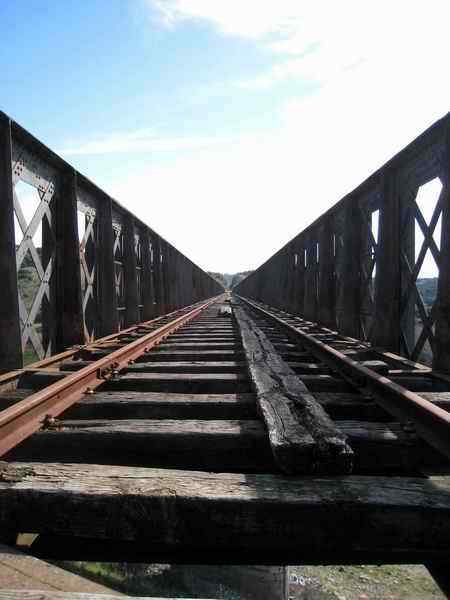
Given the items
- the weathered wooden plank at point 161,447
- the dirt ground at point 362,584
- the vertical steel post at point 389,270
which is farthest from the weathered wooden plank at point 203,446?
the dirt ground at point 362,584

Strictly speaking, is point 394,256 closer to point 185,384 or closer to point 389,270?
point 389,270

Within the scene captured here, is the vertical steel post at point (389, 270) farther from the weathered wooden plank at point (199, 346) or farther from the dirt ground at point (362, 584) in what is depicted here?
the dirt ground at point (362, 584)

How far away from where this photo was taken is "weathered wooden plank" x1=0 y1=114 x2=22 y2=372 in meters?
3.57

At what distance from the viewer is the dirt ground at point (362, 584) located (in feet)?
32.4

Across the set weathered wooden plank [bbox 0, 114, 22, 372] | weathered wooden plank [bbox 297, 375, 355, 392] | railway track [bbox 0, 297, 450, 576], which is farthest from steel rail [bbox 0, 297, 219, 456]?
weathered wooden plank [bbox 297, 375, 355, 392]

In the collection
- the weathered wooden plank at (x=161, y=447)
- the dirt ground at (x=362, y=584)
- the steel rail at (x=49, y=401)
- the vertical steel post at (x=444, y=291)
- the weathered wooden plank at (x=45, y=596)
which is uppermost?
the vertical steel post at (x=444, y=291)

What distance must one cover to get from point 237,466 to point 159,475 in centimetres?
60

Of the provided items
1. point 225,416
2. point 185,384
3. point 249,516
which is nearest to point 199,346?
point 185,384

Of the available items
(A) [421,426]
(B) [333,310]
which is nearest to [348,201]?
(B) [333,310]

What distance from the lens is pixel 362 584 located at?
407 inches

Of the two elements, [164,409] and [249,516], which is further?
[164,409]

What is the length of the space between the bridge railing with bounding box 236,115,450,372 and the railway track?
0.98 m

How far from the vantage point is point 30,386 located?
3.58m

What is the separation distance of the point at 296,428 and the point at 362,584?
11.0m
